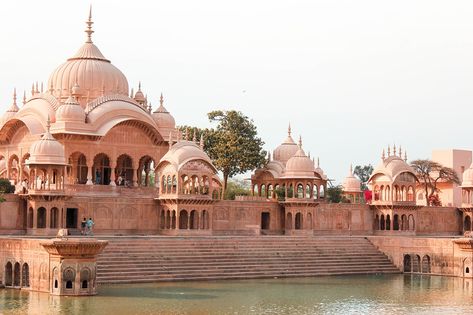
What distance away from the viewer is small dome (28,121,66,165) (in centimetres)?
3505

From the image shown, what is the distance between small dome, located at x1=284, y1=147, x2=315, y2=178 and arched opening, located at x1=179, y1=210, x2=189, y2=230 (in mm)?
6373

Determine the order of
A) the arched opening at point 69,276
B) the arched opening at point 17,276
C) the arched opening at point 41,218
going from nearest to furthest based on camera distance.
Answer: the arched opening at point 69,276, the arched opening at point 17,276, the arched opening at point 41,218

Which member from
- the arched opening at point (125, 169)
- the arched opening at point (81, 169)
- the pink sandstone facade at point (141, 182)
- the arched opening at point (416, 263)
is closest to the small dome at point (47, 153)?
the pink sandstone facade at point (141, 182)

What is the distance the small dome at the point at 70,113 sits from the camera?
39.7 m

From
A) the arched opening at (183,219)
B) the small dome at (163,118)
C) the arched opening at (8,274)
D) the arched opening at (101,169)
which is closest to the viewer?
the arched opening at (8,274)

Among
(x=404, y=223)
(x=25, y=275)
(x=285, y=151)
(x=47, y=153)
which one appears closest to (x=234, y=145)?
(x=285, y=151)

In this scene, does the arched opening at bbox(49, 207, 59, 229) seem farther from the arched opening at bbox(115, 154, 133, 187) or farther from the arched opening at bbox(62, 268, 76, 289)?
the arched opening at bbox(62, 268, 76, 289)

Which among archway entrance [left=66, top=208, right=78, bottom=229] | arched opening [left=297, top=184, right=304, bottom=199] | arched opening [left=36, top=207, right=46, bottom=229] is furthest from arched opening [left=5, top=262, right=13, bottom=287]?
arched opening [left=297, top=184, right=304, bottom=199]

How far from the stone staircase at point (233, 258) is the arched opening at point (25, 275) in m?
2.19

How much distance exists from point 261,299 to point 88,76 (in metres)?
18.4

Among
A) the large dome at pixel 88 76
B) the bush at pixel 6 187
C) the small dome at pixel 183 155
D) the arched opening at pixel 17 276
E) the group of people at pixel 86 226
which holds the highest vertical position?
the large dome at pixel 88 76

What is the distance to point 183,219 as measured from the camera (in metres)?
38.6

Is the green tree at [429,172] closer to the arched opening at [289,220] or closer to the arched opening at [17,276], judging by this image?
the arched opening at [289,220]

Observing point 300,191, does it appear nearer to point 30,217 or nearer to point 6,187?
point 6,187
